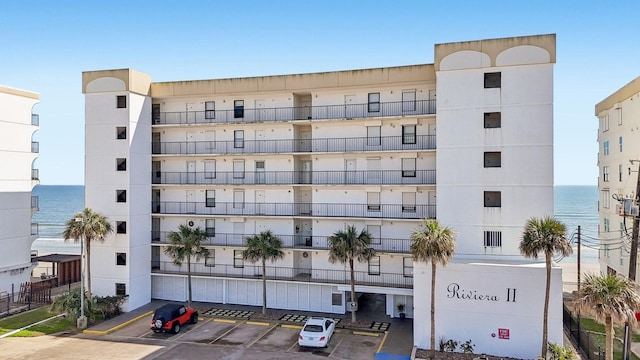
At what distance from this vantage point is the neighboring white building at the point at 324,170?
2581cm

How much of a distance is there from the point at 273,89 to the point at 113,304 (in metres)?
17.5

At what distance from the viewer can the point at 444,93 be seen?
26875 mm

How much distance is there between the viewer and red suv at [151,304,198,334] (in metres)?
26.1

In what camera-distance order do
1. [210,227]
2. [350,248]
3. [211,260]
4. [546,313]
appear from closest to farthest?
[546,313] → [350,248] → [211,260] → [210,227]

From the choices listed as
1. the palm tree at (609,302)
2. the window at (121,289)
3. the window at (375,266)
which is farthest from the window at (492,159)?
the window at (121,289)

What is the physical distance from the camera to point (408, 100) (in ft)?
99.4

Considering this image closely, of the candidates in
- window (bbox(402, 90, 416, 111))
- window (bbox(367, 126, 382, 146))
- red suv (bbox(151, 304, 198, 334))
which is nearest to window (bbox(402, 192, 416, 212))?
window (bbox(367, 126, 382, 146))

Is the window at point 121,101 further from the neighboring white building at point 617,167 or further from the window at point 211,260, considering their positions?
the neighboring white building at point 617,167

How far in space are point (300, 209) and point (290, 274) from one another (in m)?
4.53

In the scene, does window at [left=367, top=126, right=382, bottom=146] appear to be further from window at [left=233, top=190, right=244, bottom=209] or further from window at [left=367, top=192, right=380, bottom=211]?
window at [left=233, top=190, right=244, bottom=209]

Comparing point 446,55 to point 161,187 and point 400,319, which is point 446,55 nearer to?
point 400,319

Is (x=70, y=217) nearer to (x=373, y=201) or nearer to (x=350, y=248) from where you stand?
(x=373, y=201)

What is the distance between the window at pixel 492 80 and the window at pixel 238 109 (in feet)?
54.5

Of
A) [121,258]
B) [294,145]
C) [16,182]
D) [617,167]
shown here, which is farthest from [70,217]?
[617,167]
